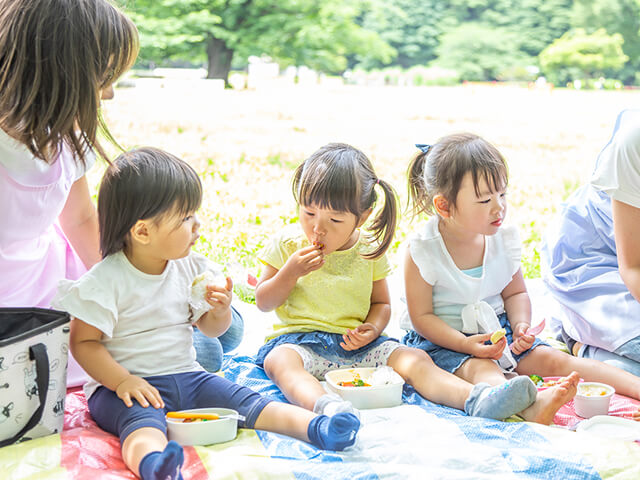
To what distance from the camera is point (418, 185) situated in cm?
210

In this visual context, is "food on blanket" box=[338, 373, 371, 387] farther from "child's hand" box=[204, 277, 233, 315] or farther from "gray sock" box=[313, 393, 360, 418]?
"child's hand" box=[204, 277, 233, 315]

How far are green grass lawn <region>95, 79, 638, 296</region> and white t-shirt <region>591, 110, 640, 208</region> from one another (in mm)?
1077

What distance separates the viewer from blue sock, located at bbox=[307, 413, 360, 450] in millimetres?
1444

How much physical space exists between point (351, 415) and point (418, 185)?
836mm

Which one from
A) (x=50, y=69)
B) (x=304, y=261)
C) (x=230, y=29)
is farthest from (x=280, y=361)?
(x=230, y=29)

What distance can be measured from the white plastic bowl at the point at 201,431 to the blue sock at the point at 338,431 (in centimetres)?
18

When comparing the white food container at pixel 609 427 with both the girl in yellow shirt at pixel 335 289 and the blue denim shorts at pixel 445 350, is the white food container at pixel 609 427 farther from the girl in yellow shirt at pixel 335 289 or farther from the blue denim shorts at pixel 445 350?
the blue denim shorts at pixel 445 350

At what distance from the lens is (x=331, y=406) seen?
1.57 m

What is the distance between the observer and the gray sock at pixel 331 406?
5.08ft

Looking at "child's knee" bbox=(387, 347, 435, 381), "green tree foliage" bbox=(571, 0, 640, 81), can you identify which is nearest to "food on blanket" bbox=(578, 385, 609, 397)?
"child's knee" bbox=(387, 347, 435, 381)

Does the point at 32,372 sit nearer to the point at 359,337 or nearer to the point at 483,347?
the point at 359,337

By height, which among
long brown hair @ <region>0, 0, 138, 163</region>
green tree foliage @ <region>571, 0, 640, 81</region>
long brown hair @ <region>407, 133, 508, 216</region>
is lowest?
long brown hair @ <region>407, 133, 508, 216</region>

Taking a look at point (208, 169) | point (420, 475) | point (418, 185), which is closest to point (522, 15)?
point (208, 169)

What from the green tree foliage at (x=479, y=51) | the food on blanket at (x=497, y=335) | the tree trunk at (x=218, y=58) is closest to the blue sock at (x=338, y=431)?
the food on blanket at (x=497, y=335)
